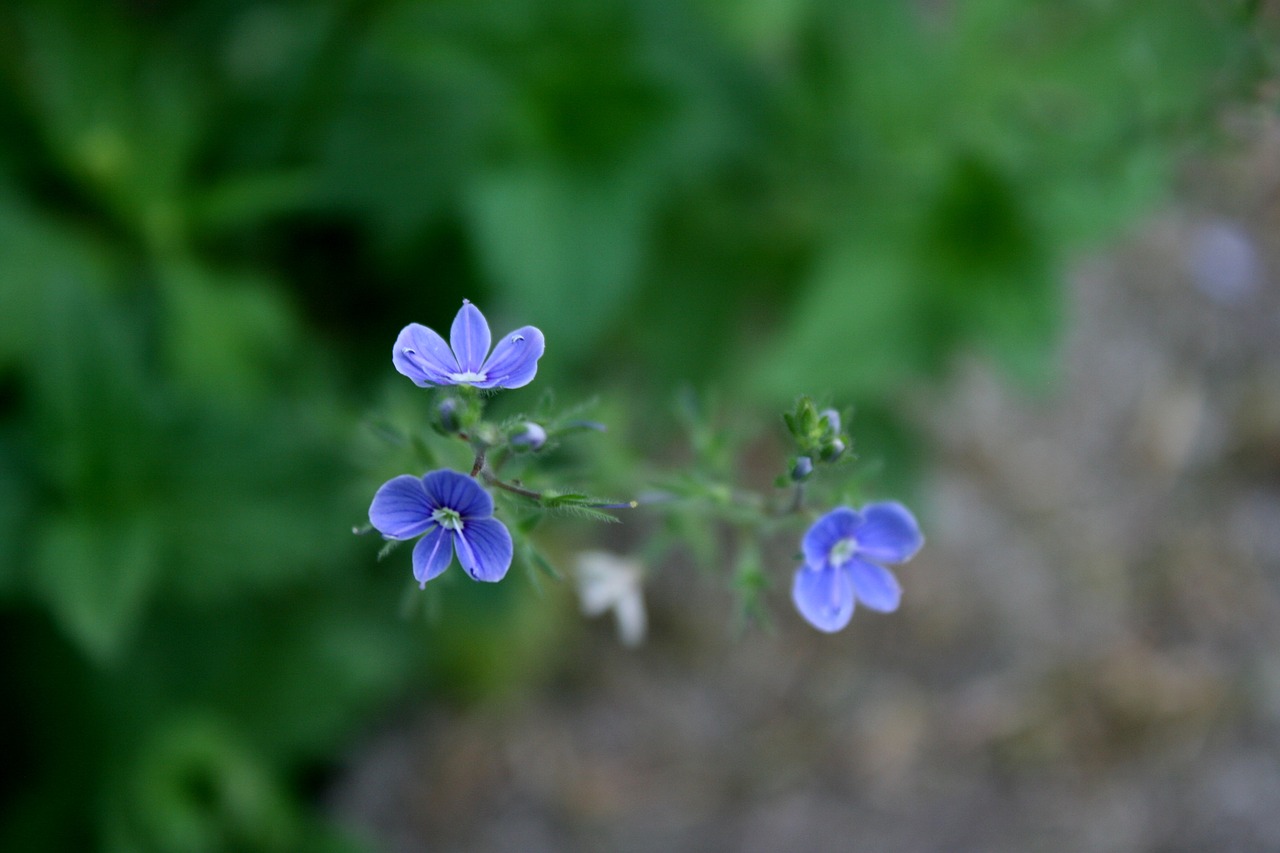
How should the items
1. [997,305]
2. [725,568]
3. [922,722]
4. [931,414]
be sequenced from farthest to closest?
[931,414], [725,568], [922,722], [997,305]

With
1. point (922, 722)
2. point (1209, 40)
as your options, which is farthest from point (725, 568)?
point (1209, 40)

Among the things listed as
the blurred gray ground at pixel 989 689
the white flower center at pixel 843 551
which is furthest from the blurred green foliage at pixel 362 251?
the white flower center at pixel 843 551

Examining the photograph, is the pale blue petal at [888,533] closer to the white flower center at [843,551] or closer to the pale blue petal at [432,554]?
the white flower center at [843,551]

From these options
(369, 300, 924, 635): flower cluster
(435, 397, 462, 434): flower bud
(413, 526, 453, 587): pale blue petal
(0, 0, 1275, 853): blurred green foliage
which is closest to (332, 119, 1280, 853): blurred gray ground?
(0, 0, 1275, 853): blurred green foliage

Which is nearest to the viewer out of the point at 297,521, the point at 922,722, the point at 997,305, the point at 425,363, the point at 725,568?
the point at 425,363

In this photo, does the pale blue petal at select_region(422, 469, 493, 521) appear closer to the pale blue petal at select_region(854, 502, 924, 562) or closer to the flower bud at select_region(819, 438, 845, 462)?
the flower bud at select_region(819, 438, 845, 462)

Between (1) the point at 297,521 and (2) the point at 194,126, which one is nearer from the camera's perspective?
(1) the point at 297,521

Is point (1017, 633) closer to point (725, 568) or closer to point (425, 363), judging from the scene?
point (725, 568)
